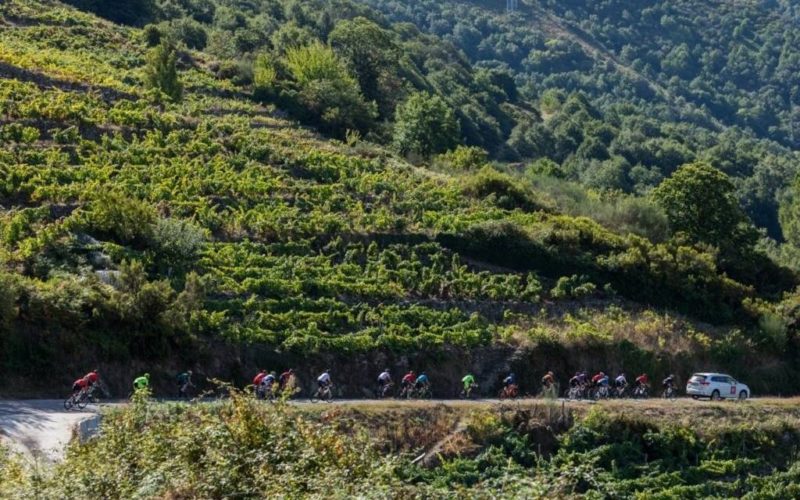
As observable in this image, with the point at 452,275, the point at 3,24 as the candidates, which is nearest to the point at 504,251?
the point at 452,275

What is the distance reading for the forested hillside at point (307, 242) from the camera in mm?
41375

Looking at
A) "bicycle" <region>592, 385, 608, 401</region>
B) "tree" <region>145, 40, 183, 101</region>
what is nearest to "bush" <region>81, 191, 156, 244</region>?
"bicycle" <region>592, 385, 608, 401</region>

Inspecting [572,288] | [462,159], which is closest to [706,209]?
[462,159]

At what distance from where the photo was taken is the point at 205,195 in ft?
176

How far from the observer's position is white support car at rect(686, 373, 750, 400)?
4338 centimetres

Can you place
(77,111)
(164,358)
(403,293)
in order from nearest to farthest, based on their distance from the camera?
(164,358)
(403,293)
(77,111)

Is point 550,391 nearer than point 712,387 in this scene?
Yes

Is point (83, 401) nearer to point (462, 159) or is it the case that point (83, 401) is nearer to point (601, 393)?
point (601, 393)

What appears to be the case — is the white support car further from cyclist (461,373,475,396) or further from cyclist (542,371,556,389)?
cyclist (461,373,475,396)

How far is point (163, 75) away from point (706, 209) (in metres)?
31.0

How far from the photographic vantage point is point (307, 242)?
50281 mm

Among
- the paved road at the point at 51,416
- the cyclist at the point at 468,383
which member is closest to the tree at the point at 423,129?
the cyclist at the point at 468,383

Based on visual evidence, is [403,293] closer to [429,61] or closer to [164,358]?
[164,358]

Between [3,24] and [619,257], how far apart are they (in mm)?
45652
